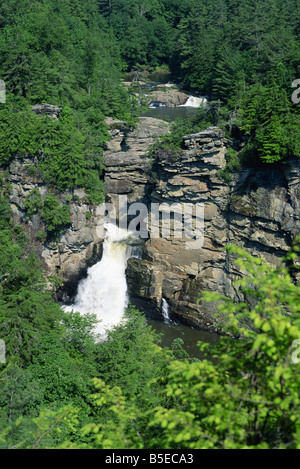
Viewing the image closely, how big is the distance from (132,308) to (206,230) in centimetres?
774

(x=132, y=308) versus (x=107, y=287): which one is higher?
(x=107, y=287)

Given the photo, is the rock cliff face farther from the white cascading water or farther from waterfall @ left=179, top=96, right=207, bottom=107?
waterfall @ left=179, top=96, right=207, bottom=107

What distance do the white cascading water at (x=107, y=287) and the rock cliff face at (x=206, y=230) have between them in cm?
88

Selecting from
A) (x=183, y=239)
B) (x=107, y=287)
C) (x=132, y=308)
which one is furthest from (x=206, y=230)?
(x=107, y=287)

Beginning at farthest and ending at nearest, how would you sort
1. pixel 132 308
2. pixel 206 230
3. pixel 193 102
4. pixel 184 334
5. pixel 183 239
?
pixel 193 102
pixel 183 239
pixel 206 230
pixel 132 308
pixel 184 334

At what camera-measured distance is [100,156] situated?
31.6 meters

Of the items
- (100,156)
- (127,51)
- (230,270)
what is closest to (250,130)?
(230,270)

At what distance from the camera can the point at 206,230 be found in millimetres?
29047

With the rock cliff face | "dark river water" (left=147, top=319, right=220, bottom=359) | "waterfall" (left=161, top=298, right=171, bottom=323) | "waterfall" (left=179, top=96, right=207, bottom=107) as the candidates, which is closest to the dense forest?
"waterfall" (left=179, top=96, right=207, bottom=107)

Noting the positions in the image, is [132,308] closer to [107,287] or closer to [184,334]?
[107,287]

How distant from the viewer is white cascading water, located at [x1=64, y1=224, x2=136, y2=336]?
2895 cm

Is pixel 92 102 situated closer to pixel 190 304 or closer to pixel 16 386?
pixel 190 304

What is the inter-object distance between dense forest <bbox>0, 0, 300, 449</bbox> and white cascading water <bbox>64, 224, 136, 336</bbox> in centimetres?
388

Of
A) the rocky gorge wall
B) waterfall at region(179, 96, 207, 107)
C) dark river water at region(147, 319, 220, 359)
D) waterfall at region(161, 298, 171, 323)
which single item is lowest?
dark river water at region(147, 319, 220, 359)
